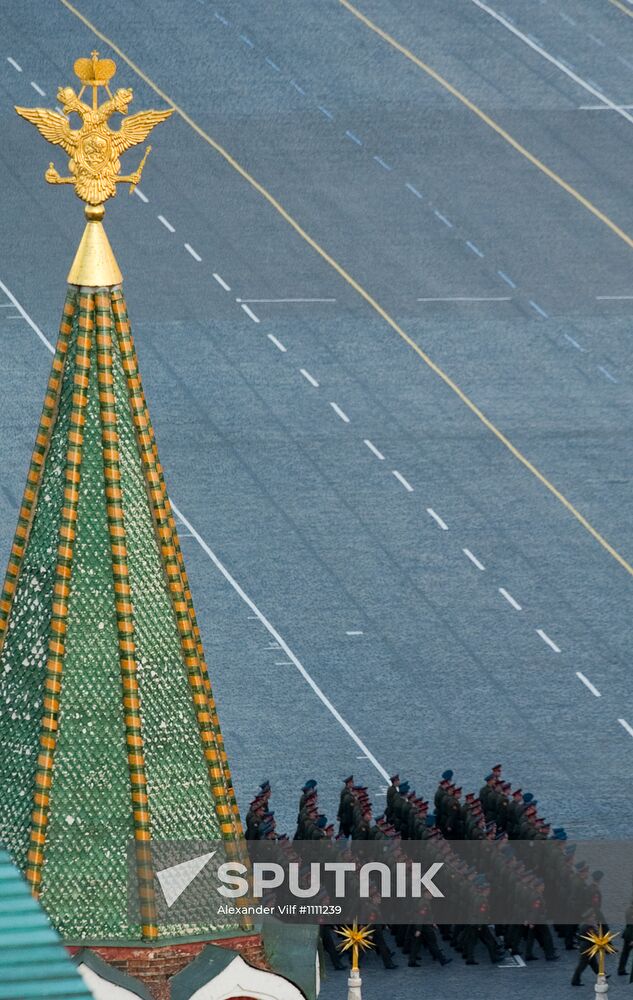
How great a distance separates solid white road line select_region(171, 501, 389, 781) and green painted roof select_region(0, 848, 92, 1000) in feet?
119

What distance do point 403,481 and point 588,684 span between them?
11308 millimetres

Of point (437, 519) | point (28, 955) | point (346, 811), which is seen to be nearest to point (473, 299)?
point (437, 519)

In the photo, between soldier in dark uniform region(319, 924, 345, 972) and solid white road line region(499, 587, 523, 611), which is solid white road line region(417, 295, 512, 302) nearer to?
solid white road line region(499, 587, 523, 611)

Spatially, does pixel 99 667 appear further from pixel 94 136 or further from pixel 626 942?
pixel 626 942

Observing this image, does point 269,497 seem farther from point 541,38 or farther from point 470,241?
point 541,38

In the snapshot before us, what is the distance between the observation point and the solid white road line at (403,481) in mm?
72562

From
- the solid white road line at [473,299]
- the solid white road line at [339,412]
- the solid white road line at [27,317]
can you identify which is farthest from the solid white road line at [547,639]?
the solid white road line at [473,299]

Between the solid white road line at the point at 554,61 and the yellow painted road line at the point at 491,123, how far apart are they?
382 centimetres

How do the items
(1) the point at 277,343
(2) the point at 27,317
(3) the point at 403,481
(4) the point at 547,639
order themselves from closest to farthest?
(4) the point at 547,639, (3) the point at 403,481, (1) the point at 277,343, (2) the point at 27,317

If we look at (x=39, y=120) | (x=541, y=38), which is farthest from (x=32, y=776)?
(x=541, y=38)

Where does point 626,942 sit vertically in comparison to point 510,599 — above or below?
below

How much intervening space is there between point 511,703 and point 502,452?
1386cm

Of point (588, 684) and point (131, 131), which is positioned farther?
point (588, 684)

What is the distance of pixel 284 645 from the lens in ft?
211
